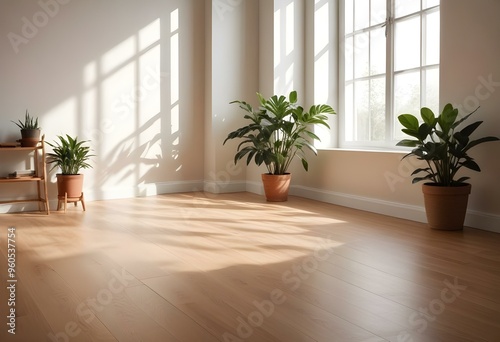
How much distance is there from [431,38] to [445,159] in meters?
1.28

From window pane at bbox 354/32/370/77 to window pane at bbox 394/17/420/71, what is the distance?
41 centimetres

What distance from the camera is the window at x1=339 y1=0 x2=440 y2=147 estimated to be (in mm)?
4422

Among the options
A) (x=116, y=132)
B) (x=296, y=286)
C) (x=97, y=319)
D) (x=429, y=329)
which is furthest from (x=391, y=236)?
(x=116, y=132)

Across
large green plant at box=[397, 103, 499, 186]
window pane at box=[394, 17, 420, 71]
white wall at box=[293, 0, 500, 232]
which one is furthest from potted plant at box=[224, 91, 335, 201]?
large green plant at box=[397, 103, 499, 186]

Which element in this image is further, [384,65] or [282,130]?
[282,130]

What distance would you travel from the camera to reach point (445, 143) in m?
3.61

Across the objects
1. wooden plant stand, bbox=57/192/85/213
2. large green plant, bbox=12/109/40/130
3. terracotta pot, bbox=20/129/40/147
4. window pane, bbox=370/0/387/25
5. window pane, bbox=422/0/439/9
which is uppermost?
window pane, bbox=370/0/387/25

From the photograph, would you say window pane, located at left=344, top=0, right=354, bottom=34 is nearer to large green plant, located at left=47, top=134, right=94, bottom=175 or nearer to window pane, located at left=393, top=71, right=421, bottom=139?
window pane, located at left=393, top=71, right=421, bottom=139

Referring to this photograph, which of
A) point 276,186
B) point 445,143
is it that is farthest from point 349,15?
point 445,143

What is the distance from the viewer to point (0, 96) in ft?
15.8

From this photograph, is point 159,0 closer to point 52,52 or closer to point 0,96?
point 52,52

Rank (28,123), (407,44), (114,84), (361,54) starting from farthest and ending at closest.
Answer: (114,84) → (361,54) → (28,123) → (407,44)

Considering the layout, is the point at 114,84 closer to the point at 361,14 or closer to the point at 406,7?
the point at 361,14

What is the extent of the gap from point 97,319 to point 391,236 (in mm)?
2246
